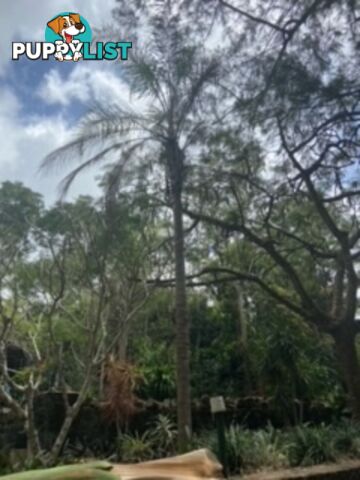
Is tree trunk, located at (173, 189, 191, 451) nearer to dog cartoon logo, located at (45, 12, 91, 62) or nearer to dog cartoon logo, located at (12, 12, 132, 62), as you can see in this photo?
dog cartoon logo, located at (12, 12, 132, 62)

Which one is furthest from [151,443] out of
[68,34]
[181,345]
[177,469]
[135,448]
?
[177,469]

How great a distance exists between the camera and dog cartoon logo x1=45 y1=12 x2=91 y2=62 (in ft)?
23.5

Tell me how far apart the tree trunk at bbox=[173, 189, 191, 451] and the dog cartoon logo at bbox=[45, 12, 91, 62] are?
3479mm

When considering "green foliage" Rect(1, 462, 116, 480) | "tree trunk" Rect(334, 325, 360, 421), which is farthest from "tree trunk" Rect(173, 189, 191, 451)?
"green foliage" Rect(1, 462, 116, 480)

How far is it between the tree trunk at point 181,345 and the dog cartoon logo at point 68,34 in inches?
137

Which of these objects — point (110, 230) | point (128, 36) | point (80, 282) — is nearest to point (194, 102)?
point (128, 36)

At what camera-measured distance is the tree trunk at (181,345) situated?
8492mm

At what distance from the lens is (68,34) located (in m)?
7.84

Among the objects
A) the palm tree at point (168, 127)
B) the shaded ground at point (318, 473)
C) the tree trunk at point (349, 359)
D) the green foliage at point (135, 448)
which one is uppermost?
the palm tree at point (168, 127)

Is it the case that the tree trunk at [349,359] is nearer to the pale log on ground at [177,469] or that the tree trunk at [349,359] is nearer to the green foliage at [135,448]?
the green foliage at [135,448]

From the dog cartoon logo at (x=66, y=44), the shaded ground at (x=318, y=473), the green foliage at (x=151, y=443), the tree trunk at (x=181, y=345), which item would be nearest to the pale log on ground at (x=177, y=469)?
the shaded ground at (x=318, y=473)

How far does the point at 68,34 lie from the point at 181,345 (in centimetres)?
567

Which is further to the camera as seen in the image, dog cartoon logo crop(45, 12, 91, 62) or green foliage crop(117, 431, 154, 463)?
green foliage crop(117, 431, 154, 463)

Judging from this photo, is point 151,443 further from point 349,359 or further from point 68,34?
point 68,34
